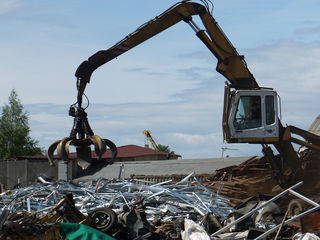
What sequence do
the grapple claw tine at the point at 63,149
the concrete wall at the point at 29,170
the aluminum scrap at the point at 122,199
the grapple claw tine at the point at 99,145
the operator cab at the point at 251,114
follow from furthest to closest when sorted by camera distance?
the concrete wall at the point at 29,170
the operator cab at the point at 251,114
the grapple claw tine at the point at 63,149
the grapple claw tine at the point at 99,145
the aluminum scrap at the point at 122,199

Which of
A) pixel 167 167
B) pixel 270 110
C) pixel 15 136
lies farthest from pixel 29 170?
pixel 15 136

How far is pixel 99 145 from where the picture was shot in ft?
48.4

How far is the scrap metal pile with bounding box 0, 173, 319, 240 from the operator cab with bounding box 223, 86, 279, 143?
2.44 m

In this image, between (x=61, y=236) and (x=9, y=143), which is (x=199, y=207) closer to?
(x=61, y=236)

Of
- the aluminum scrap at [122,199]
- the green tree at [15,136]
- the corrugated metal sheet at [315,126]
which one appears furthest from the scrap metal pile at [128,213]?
the green tree at [15,136]

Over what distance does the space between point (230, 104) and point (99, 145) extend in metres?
3.95

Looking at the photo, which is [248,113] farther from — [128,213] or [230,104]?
[128,213]

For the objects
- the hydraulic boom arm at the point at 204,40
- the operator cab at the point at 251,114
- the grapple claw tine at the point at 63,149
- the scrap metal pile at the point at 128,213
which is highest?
the hydraulic boom arm at the point at 204,40

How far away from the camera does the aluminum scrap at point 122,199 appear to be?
12266 millimetres

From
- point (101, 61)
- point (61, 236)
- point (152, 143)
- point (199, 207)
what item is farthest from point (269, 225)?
point (152, 143)

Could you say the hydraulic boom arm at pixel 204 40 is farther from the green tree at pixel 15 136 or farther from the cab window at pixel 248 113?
the green tree at pixel 15 136

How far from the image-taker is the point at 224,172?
17.7 metres

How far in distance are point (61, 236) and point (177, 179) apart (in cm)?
1069

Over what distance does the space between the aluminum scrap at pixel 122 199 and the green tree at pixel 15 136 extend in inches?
1616
